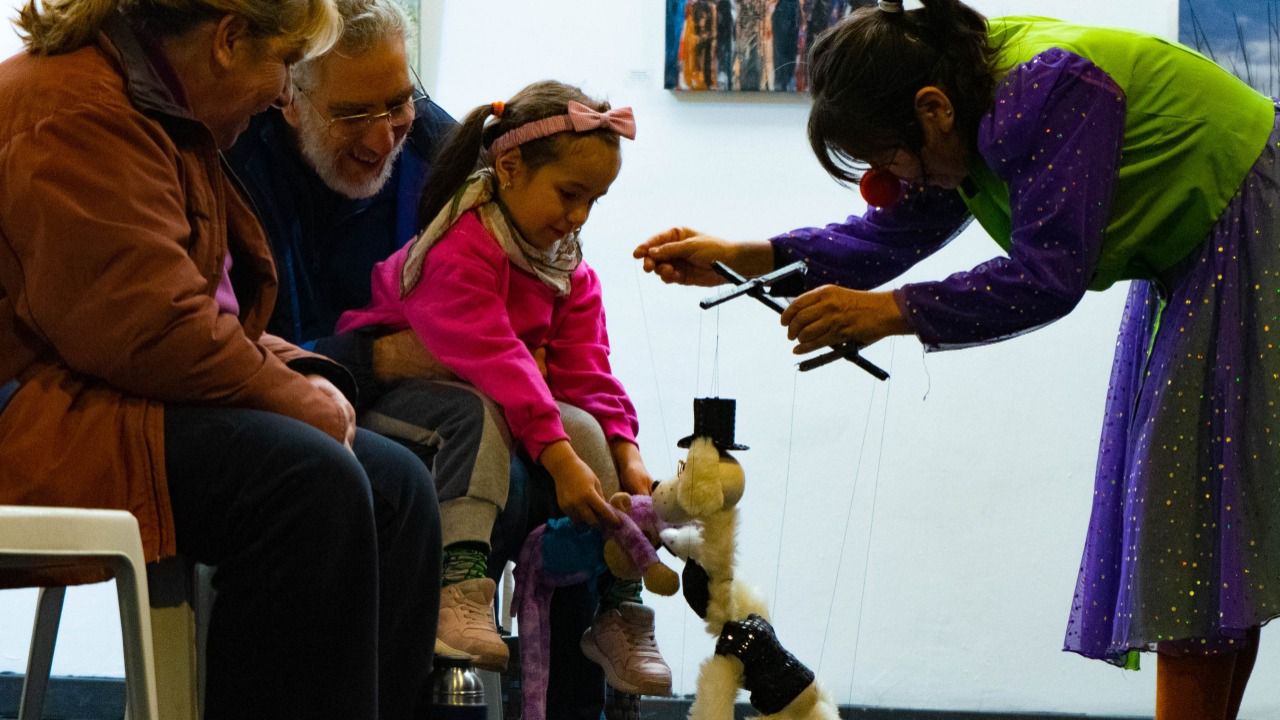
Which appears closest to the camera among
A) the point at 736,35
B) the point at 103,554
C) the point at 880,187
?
the point at 103,554

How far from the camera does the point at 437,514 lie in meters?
1.60

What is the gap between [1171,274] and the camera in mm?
1664

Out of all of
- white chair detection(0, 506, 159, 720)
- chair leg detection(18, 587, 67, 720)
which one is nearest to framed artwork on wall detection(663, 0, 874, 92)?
chair leg detection(18, 587, 67, 720)

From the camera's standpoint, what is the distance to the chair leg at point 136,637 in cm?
115

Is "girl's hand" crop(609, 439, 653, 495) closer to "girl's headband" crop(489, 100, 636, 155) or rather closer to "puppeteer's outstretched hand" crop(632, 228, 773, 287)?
"puppeteer's outstretched hand" crop(632, 228, 773, 287)

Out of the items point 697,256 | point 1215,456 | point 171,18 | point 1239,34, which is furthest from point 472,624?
point 1239,34

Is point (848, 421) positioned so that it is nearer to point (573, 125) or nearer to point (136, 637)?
point (573, 125)

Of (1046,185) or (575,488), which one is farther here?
(575,488)

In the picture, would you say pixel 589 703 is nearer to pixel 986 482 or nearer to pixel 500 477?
pixel 500 477

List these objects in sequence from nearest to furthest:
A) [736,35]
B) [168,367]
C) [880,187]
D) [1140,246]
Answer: [168,367], [1140,246], [880,187], [736,35]

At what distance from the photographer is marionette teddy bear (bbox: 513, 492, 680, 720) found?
173cm

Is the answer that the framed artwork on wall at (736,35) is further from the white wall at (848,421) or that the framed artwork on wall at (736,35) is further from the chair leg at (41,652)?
the chair leg at (41,652)

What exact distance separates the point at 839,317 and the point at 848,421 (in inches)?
52.7

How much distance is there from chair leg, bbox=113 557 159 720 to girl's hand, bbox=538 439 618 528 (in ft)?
2.21
